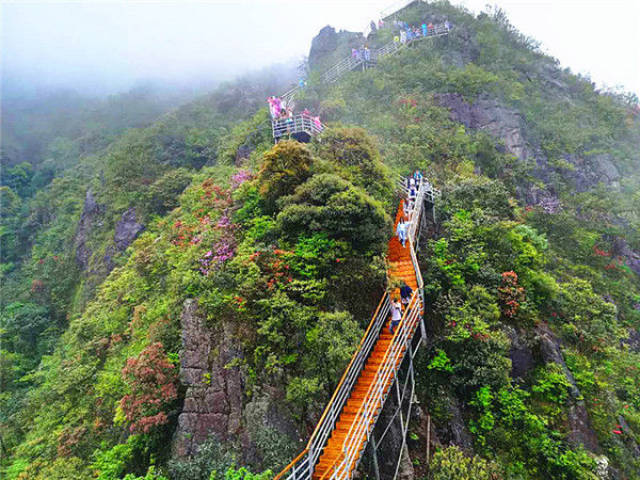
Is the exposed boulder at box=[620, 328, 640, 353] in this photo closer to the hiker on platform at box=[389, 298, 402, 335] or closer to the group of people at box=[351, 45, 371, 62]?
the hiker on platform at box=[389, 298, 402, 335]

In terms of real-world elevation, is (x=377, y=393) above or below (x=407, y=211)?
below

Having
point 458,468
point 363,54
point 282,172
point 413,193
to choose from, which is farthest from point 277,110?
point 458,468

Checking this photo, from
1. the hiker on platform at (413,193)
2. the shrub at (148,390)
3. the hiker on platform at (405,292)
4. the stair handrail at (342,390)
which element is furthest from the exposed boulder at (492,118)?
the shrub at (148,390)

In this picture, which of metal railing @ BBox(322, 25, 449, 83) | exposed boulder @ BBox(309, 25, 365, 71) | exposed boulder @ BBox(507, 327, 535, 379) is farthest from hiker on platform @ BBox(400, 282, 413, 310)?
exposed boulder @ BBox(309, 25, 365, 71)

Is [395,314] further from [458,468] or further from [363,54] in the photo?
[363,54]

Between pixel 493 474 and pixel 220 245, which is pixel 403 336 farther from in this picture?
pixel 220 245

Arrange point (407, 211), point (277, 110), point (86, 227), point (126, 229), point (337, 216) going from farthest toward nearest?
1. point (86, 227)
2. point (126, 229)
3. point (277, 110)
4. point (407, 211)
5. point (337, 216)

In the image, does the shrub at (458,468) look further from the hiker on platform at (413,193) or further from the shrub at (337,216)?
the hiker on platform at (413,193)
